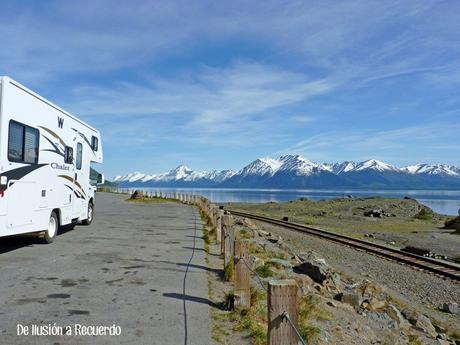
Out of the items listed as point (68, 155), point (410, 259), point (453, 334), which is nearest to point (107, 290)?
point (68, 155)

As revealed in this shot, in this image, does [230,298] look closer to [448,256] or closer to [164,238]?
[164,238]

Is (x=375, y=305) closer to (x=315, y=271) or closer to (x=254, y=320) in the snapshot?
(x=315, y=271)

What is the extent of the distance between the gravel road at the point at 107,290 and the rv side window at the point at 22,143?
7.61 feet

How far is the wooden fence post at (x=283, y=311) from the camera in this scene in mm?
4398

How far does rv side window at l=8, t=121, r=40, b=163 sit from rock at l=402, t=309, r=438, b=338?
9485 millimetres

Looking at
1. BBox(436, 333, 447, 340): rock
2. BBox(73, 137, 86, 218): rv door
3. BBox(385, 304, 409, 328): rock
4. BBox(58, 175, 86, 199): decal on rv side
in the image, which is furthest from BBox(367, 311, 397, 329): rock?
BBox(73, 137, 86, 218): rv door

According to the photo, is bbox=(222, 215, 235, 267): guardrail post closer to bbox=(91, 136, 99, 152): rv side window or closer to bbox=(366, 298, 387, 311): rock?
bbox=(366, 298, 387, 311): rock

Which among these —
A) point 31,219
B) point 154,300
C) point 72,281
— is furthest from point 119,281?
point 31,219

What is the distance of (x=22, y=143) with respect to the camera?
34.7 ft

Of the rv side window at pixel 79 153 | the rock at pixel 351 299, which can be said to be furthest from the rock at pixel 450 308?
the rv side window at pixel 79 153

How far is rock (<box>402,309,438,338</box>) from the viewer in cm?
984

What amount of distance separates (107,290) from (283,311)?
14.6 ft

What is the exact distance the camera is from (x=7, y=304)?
6.90 metres

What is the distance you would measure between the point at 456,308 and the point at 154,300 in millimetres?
8612
